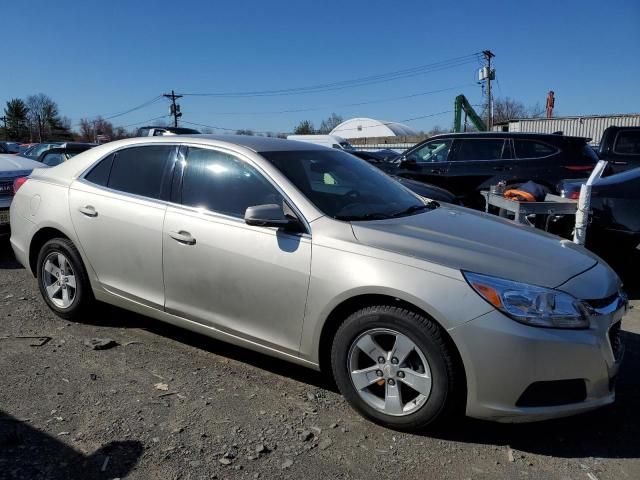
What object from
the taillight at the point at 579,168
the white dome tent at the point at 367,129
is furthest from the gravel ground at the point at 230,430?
the white dome tent at the point at 367,129

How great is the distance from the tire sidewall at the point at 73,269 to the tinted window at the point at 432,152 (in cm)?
658

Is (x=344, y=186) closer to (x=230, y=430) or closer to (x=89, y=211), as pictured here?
(x=230, y=430)

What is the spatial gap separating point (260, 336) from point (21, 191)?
2.84 meters

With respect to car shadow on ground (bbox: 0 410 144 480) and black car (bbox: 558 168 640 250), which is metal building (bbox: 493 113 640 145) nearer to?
black car (bbox: 558 168 640 250)

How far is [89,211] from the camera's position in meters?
4.13

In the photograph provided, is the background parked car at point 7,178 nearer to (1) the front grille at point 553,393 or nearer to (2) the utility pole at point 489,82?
(1) the front grille at point 553,393

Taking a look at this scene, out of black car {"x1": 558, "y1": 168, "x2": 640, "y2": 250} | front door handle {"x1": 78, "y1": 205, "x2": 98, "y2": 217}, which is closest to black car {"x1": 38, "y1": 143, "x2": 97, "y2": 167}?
front door handle {"x1": 78, "y1": 205, "x2": 98, "y2": 217}

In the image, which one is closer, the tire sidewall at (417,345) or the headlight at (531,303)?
the headlight at (531,303)

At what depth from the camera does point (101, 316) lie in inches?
184

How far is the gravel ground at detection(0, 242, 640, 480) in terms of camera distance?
8.67ft

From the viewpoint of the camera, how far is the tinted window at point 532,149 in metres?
8.50

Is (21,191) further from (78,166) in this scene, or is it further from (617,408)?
(617,408)

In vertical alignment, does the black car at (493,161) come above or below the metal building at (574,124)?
below

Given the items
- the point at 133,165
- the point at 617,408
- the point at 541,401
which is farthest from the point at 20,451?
the point at 617,408
